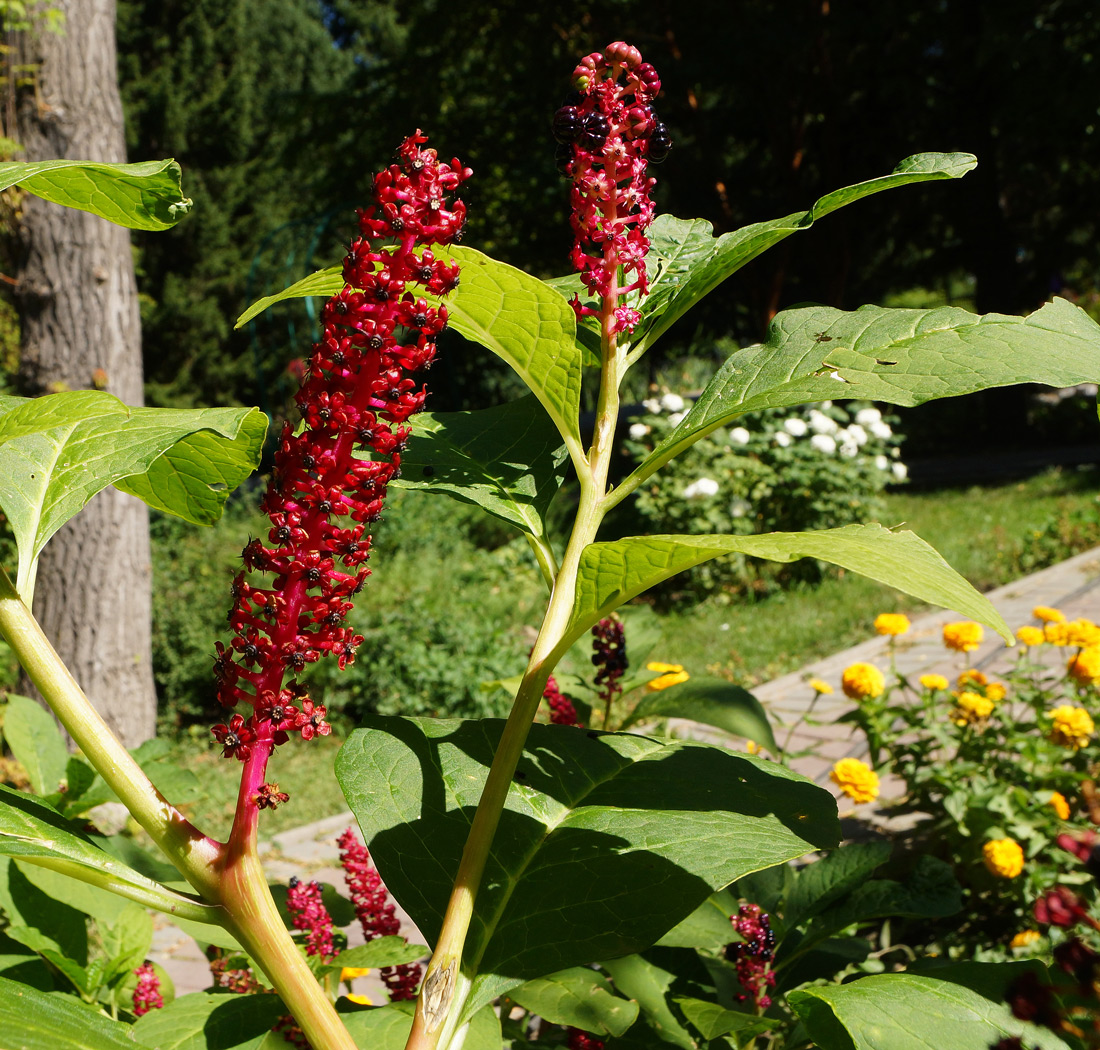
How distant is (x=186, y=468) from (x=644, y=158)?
468 mm

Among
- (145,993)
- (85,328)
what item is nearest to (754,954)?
(145,993)

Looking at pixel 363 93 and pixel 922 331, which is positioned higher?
Result: pixel 363 93

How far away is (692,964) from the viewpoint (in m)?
1.30

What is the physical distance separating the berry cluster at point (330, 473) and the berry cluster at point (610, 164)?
18 centimetres

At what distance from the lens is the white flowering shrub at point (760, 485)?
27.9ft

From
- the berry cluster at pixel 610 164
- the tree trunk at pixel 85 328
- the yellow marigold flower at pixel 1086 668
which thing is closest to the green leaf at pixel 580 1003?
the berry cluster at pixel 610 164

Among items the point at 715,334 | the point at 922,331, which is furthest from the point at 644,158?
the point at 715,334

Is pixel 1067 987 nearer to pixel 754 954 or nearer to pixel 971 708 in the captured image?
pixel 754 954

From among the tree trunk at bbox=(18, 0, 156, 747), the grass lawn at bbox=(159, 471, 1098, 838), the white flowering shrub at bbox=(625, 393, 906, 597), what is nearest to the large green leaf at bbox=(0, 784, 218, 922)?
the grass lawn at bbox=(159, 471, 1098, 838)

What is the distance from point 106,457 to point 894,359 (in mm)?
560

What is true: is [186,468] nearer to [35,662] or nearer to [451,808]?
[35,662]

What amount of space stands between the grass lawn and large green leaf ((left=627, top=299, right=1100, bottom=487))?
3811 millimetres

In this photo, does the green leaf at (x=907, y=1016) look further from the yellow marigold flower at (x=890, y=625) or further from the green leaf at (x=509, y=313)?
the yellow marigold flower at (x=890, y=625)

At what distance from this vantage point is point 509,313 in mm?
730
